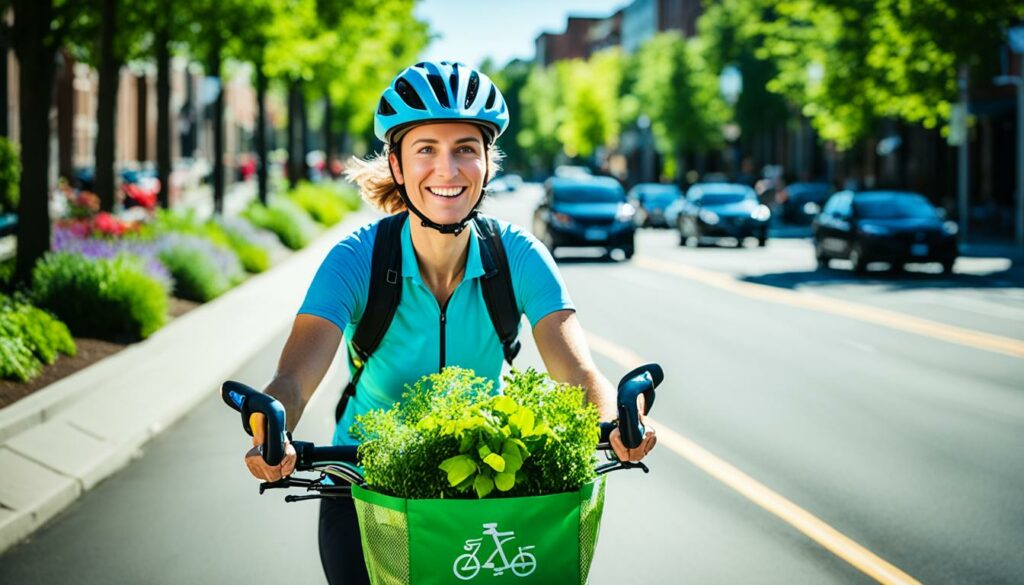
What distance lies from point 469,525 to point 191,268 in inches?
677

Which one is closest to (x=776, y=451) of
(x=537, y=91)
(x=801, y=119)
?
(x=801, y=119)

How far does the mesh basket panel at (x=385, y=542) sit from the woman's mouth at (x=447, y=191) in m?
0.98

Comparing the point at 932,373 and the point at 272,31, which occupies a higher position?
the point at 272,31

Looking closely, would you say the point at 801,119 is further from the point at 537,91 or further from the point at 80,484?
the point at 537,91

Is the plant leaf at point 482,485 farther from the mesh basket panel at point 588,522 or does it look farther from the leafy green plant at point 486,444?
the mesh basket panel at point 588,522

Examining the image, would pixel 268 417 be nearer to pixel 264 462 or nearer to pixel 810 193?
pixel 264 462

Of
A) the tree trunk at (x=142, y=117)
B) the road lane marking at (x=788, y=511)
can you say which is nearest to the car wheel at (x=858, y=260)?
the road lane marking at (x=788, y=511)

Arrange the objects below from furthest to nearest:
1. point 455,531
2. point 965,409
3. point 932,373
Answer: point 932,373
point 965,409
point 455,531

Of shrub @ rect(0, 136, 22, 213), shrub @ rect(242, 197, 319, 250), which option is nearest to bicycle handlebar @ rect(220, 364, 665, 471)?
shrub @ rect(0, 136, 22, 213)

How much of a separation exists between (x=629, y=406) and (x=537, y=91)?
157 meters

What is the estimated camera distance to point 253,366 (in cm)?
1402

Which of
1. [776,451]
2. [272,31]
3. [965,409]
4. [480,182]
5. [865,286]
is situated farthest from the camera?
[272,31]

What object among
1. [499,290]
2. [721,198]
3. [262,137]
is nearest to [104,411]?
[499,290]

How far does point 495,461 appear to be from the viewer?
9.10ft
